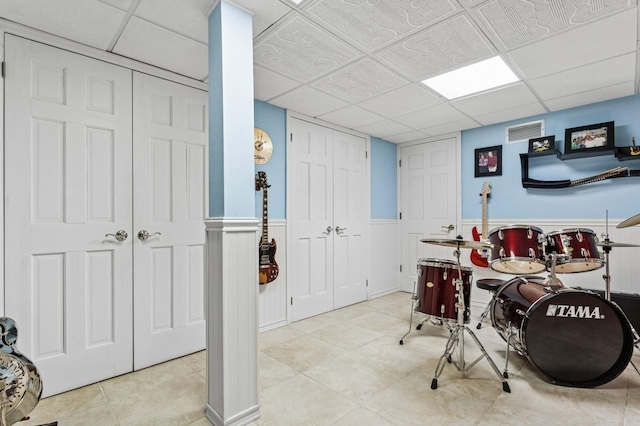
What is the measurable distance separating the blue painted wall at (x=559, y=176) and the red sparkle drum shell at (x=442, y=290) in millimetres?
1771

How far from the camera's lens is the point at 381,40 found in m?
2.04

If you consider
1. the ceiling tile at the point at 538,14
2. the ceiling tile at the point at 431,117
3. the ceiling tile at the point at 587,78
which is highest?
the ceiling tile at the point at 538,14

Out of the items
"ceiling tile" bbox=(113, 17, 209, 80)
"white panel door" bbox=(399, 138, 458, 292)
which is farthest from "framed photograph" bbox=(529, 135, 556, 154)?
"ceiling tile" bbox=(113, 17, 209, 80)

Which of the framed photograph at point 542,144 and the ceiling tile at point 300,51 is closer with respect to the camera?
the ceiling tile at point 300,51

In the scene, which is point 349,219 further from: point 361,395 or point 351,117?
point 361,395

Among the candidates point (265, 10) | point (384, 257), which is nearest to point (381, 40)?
point (265, 10)

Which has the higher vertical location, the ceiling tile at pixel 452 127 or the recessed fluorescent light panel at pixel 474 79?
the recessed fluorescent light panel at pixel 474 79

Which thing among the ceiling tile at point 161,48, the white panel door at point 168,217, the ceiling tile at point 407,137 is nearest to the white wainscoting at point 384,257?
the ceiling tile at point 407,137

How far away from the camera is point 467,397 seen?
193 centimetres

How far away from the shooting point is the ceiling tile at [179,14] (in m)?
1.68

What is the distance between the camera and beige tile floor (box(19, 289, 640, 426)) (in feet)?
5.69

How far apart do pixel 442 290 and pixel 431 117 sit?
2057mm

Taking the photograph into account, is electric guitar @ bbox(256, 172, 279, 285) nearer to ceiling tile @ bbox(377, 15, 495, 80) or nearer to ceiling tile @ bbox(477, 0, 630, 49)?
ceiling tile @ bbox(377, 15, 495, 80)

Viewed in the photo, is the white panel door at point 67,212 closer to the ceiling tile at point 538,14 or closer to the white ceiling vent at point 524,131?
the ceiling tile at point 538,14
